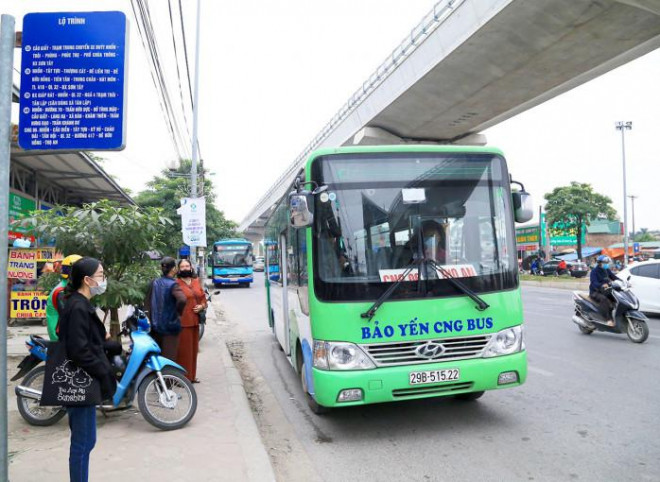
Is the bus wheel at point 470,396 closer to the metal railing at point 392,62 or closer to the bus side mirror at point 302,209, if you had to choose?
the bus side mirror at point 302,209

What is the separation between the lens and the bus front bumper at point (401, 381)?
14.5 ft

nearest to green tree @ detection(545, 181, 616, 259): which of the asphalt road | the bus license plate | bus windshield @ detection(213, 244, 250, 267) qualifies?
bus windshield @ detection(213, 244, 250, 267)

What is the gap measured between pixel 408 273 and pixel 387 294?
0.31 metres

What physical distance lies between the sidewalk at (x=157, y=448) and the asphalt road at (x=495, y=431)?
1.06ft

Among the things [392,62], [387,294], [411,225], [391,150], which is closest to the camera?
[387,294]

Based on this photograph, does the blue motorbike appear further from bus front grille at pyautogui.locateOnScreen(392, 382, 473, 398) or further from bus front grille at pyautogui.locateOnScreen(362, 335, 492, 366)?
bus front grille at pyautogui.locateOnScreen(392, 382, 473, 398)

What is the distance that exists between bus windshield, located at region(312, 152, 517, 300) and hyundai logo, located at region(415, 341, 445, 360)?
46cm

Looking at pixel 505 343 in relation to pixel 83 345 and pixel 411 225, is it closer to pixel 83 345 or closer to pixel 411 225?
pixel 411 225

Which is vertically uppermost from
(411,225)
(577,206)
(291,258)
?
(577,206)

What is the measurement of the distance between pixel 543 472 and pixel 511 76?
55.7 feet

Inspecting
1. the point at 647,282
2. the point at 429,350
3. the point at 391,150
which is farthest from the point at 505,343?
the point at 647,282

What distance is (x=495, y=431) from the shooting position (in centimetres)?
473

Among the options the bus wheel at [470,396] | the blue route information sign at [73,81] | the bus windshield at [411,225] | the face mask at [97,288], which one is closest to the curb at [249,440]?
the bus windshield at [411,225]

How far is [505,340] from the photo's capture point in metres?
4.80
